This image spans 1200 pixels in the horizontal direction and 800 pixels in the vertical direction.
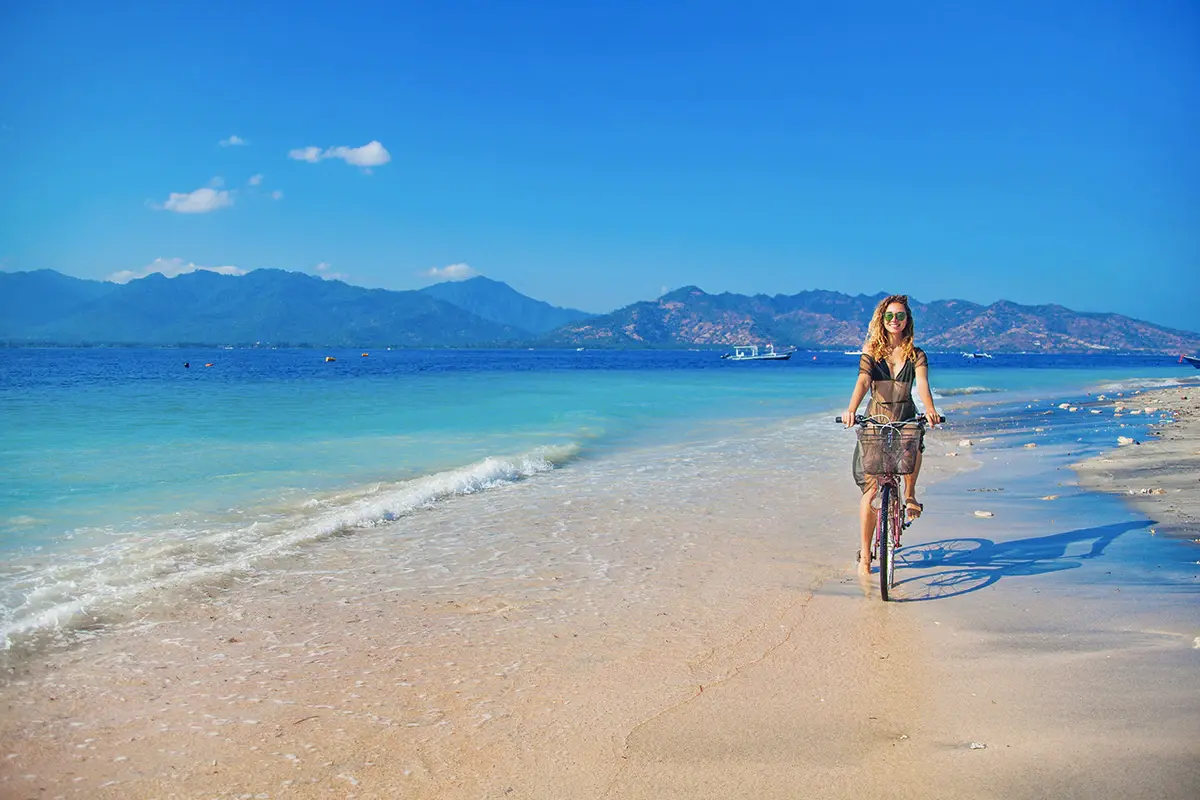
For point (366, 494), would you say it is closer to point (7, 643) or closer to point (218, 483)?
point (218, 483)

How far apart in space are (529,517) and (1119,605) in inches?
246

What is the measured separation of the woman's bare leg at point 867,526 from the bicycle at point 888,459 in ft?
0.42

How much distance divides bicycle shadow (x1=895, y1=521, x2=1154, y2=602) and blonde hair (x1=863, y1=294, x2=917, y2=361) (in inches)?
77.7

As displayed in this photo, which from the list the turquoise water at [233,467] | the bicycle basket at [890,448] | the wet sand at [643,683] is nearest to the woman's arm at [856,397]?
the bicycle basket at [890,448]

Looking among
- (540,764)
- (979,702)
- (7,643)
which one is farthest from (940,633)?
(7,643)

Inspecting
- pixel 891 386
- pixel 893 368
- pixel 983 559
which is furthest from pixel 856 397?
pixel 983 559

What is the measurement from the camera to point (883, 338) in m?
6.24

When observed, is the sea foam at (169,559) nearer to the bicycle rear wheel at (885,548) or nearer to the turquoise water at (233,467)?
the turquoise water at (233,467)

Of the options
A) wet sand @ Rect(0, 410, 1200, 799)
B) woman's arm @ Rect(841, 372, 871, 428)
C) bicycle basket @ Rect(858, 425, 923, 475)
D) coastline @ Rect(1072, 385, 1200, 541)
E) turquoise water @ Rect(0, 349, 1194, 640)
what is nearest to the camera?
wet sand @ Rect(0, 410, 1200, 799)

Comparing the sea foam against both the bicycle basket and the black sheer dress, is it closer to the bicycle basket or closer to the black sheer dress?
the bicycle basket

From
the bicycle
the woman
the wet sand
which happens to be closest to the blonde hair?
the woman

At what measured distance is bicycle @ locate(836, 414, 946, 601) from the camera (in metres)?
5.86

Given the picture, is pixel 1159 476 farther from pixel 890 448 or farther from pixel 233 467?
pixel 233 467

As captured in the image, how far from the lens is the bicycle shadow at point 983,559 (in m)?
6.50
